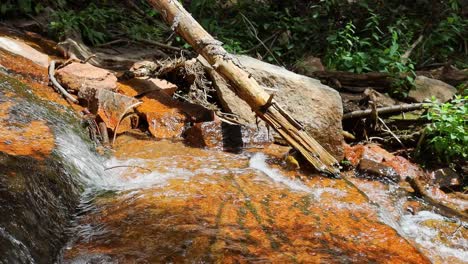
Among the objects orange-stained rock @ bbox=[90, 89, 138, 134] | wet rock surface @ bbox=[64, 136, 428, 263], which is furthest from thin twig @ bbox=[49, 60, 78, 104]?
wet rock surface @ bbox=[64, 136, 428, 263]

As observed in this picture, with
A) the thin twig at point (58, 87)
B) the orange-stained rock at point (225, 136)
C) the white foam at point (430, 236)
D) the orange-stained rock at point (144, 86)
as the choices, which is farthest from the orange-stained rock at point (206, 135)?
the white foam at point (430, 236)

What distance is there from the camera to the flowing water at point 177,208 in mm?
2553

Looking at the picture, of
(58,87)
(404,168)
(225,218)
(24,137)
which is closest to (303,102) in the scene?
(404,168)

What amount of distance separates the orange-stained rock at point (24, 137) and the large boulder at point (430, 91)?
16.0ft

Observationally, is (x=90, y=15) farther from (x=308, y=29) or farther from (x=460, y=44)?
(x=460, y=44)

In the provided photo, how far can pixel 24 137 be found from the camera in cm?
337

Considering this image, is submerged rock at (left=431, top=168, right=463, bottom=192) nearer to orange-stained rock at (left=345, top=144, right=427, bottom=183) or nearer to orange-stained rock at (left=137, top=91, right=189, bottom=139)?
orange-stained rock at (left=345, top=144, right=427, bottom=183)

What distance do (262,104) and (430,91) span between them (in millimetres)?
3045

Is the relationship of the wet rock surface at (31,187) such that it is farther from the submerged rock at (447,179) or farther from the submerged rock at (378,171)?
the submerged rock at (447,179)

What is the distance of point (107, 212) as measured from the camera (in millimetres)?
3080

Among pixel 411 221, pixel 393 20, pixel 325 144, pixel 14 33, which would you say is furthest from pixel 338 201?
pixel 393 20

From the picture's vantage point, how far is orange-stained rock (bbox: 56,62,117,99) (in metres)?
5.04

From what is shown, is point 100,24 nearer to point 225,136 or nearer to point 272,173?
point 225,136

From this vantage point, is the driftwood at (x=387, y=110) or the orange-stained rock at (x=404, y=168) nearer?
the orange-stained rock at (x=404, y=168)
